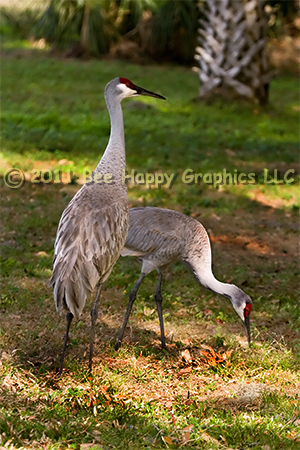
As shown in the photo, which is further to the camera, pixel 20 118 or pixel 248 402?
pixel 20 118

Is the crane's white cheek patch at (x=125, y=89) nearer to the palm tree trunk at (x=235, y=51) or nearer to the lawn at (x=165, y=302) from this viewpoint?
the lawn at (x=165, y=302)

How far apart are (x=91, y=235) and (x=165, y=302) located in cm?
171

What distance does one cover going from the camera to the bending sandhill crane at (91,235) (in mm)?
4070

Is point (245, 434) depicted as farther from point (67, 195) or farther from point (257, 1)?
point (257, 1)

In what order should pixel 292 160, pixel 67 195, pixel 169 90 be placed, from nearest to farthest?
pixel 67 195 < pixel 292 160 < pixel 169 90

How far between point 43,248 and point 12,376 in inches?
97.7

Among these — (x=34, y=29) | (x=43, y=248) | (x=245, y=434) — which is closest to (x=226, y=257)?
(x=43, y=248)

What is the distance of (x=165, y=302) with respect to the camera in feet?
18.6

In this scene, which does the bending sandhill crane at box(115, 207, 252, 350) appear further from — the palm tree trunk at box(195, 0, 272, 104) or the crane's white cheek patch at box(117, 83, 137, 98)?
the palm tree trunk at box(195, 0, 272, 104)

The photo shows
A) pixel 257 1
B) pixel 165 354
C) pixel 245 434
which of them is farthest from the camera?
pixel 257 1

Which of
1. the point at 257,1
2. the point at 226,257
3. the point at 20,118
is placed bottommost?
the point at 226,257

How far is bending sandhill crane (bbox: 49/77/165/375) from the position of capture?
407cm

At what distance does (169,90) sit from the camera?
1426 cm

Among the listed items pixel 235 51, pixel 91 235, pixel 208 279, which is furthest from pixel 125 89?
pixel 235 51
